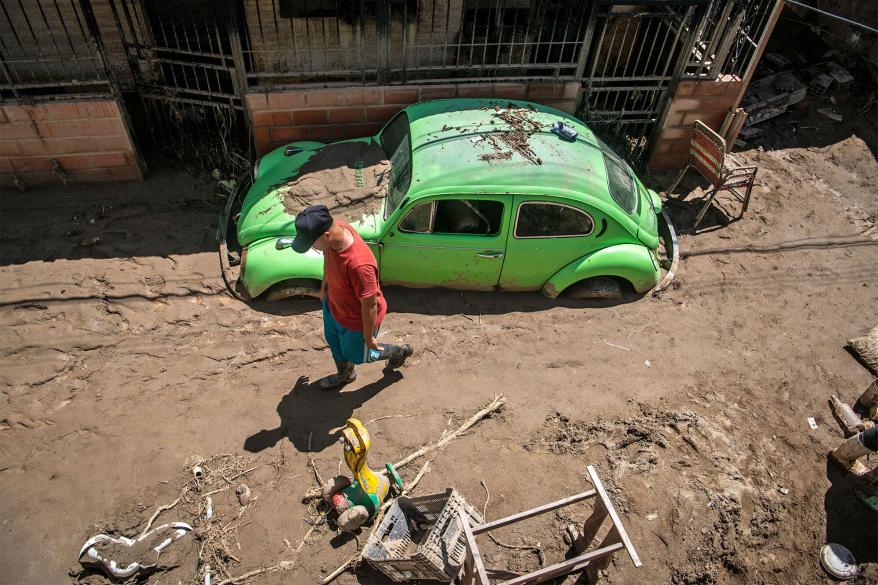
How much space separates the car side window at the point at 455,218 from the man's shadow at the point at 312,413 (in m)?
1.45

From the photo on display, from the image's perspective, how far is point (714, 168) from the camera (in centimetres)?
715

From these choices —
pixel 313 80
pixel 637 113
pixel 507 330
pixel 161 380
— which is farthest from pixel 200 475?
pixel 637 113

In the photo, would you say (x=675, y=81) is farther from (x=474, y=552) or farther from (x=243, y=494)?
(x=243, y=494)

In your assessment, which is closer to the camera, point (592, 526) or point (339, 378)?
point (592, 526)

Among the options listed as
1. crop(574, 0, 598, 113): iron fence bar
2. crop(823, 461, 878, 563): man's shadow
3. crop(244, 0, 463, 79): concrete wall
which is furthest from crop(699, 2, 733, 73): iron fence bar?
crop(823, 461, 878, 563): man's shadow

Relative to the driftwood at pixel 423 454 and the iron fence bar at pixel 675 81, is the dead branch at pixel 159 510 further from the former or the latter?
the iron fence bar at pixel 675 81

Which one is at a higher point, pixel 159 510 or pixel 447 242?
pixel 447 242

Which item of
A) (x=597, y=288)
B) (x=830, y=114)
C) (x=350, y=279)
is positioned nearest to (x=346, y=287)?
(x=350, y=279)

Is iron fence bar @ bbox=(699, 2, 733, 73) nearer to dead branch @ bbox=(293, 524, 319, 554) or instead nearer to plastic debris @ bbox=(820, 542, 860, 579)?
plastic debris @ bbox=(820, 542, 860, 579)

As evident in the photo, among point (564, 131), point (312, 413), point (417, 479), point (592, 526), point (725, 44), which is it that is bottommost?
point (312, 413)

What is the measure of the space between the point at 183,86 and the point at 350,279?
18.0 feet

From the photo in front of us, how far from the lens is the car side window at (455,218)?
209 inches

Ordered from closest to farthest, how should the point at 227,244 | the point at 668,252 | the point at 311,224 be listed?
1. the point at 311,224
2. the point at 227,244
3. the point at 668,252

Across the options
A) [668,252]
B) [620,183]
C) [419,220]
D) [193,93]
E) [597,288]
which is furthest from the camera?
[193,93]
